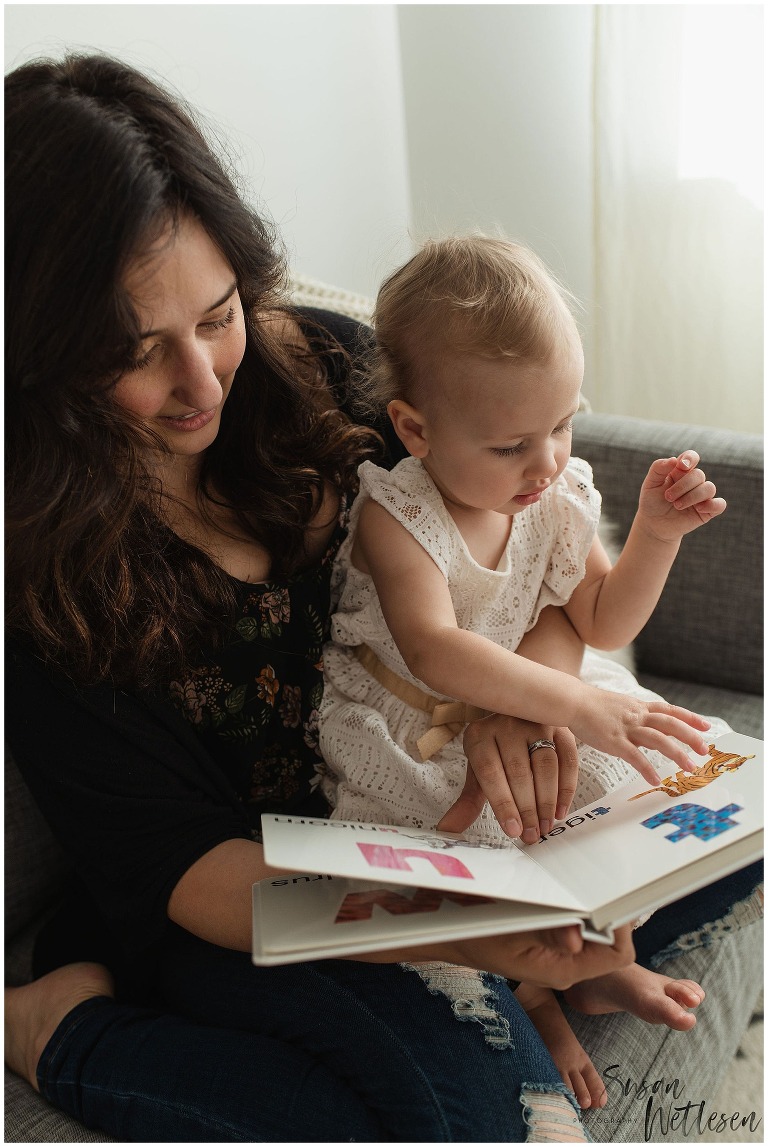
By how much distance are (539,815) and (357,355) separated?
2.02 ft

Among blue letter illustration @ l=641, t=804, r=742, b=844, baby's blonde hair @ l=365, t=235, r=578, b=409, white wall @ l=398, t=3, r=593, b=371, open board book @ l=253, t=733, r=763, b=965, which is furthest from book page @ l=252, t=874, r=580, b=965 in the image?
white wall @ l=398, t=3, r=593, b=371

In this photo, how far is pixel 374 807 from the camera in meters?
1.08

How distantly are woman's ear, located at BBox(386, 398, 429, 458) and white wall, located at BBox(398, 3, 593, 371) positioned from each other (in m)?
1.22

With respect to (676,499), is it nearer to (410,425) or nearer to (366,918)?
(410,425)

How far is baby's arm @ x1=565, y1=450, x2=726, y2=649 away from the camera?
1.02m

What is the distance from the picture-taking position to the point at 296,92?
81.3 inches

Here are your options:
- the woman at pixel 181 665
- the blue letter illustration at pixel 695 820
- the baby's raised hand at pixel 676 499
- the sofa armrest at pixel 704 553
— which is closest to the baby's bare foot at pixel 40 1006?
the woman at pixel 181 665

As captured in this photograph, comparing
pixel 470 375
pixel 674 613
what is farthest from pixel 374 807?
pixel 674 613

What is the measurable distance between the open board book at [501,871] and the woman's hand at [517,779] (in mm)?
29

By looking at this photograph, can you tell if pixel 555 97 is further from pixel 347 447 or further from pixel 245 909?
pixel 245 909

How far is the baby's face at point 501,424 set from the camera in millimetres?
983

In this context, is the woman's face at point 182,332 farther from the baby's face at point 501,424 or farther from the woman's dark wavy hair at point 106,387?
the baby's face at point 501,424

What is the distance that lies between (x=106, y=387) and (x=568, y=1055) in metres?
0.79

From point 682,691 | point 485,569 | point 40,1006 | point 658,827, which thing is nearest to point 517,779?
point 658,827
